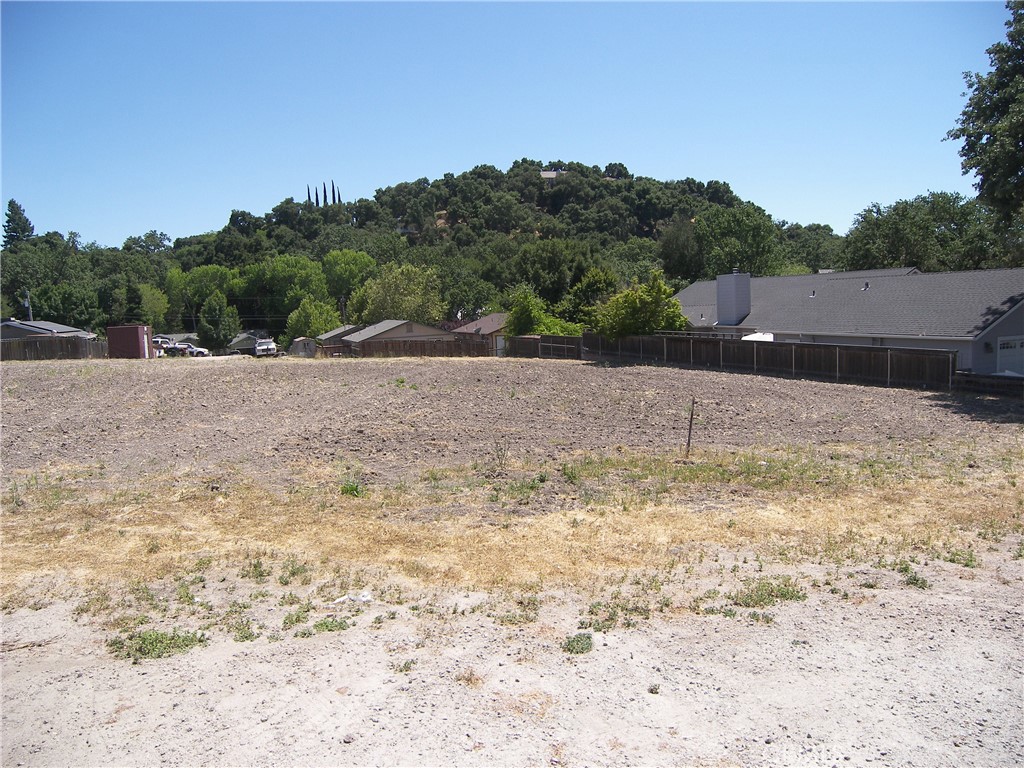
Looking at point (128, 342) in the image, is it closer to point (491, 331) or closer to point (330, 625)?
point (491, 331)

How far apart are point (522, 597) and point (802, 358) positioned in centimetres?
2942

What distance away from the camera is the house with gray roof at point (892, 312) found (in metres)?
32.7

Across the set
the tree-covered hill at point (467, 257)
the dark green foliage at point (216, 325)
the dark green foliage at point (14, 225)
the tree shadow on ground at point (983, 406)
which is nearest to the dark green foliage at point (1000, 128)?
the tree-covered hill at point (467, 257)

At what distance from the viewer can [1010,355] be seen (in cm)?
3328

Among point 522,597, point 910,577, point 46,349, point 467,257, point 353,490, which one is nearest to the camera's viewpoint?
point 522,597

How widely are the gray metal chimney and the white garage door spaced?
1578cm

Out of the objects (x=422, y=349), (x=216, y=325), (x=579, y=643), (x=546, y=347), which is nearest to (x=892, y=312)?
(x=546, y=347)

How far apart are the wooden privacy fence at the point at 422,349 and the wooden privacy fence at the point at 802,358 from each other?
11566mm

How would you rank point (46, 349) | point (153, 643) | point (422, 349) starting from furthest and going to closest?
point (422, 349) → point (46, 349) → point (153, 643)

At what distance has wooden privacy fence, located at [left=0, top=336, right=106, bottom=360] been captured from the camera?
51688mm

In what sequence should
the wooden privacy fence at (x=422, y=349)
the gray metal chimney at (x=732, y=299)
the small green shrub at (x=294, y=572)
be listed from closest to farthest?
the small green shrub at (x=294, y=572) → the gray metal chimney at (x=732, y=299) → the wooden privacy fence at (x=422, y=349)

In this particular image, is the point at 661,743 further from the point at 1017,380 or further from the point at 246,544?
the point at 1017,380

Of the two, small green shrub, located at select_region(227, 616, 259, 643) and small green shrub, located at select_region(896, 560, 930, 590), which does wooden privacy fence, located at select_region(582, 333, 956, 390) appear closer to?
small green shrub, located at select_region(896, 560, 930, 590)

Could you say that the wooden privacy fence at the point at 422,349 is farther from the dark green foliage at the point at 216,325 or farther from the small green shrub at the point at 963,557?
the small green shrub at the point at 963,557
